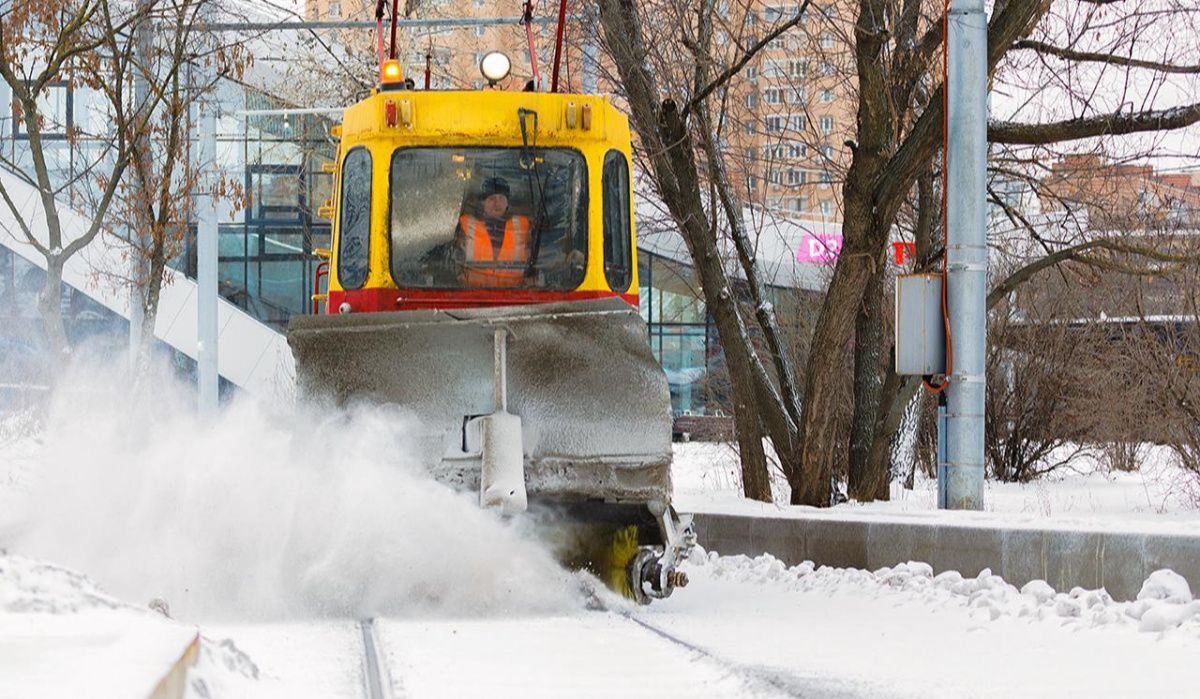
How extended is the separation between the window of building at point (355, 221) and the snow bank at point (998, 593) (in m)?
3.17

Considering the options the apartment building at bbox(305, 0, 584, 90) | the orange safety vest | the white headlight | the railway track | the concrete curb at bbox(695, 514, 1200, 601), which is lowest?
the railway track

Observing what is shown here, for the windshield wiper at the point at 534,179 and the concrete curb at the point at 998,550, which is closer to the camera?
the concrete curb at the point at 998,550

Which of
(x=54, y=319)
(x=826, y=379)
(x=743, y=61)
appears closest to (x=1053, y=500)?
(x=826, y=379)

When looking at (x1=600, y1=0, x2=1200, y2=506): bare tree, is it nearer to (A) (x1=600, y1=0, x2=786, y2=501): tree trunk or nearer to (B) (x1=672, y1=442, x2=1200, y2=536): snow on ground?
(A) (x1=600, y1=0, x2=786, y2=501): tree trunk

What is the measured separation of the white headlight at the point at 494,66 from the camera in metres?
10.7

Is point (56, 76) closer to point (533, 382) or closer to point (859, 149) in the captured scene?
point (859, 149)

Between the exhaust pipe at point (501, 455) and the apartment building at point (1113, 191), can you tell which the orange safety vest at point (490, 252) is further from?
the apartment building at point (1113, 191)

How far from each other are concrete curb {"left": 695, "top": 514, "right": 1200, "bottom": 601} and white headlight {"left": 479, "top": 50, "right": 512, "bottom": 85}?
331 cm

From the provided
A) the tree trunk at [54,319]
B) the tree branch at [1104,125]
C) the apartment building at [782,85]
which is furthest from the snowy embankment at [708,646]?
the tree trunk at [54,319]

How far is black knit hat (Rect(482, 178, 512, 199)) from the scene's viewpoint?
10.5m

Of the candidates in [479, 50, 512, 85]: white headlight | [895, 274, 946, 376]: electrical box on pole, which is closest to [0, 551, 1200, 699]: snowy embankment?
[895, 274, 946, 376]: electrical box on pole

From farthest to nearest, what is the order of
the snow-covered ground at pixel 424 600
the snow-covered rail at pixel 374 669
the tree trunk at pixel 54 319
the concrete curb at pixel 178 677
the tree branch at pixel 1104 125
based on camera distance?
the tree trunk at pixel 54 319, the tree branch at pixel 1104 125, the snow-covered ground at pixel 424 600, the snow-covered rail at pixel 374 669, the concrete curb at pixel 178 677

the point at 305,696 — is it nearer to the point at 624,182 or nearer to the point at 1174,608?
the point at 1174,608

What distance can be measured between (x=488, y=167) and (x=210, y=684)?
5.11 meters
